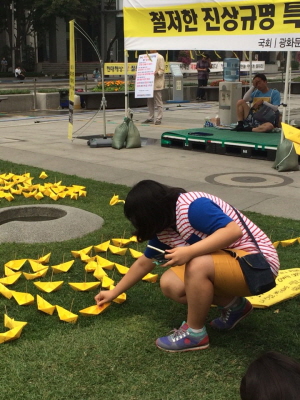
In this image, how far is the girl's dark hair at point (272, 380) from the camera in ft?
4.90

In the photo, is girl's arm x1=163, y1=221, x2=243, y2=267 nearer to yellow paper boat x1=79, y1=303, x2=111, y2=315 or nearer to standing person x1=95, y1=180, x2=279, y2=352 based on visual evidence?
standing person x1=95, y1=180, x2=279, y2=352

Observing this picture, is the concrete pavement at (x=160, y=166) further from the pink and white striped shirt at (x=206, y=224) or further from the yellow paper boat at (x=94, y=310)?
the pink and white striped shirt at (x=206, y=224)

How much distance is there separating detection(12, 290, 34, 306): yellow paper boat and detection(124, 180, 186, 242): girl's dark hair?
1299 mm

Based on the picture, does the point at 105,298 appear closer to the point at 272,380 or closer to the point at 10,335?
the point at 10,335

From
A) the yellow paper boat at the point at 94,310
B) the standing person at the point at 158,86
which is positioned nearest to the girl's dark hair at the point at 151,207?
the yellow paper boat at the point at 94,310

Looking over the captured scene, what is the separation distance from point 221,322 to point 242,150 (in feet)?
22.3

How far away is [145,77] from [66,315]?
9.56 m

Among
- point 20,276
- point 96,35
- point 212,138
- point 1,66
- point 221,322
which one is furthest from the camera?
point 96,35

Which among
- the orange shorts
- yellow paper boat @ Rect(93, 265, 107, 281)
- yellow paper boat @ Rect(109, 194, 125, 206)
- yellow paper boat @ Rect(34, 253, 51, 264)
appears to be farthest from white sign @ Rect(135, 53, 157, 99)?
the orange shorts

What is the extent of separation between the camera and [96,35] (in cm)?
5994

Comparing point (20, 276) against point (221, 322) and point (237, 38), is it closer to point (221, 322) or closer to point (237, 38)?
point (221, 322)

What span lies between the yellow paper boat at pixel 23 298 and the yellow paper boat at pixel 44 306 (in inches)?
3.0

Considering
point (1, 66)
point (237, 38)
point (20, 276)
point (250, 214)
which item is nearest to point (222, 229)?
point (20, 276)

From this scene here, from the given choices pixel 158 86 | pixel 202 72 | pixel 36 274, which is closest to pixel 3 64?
pixel 202 72
